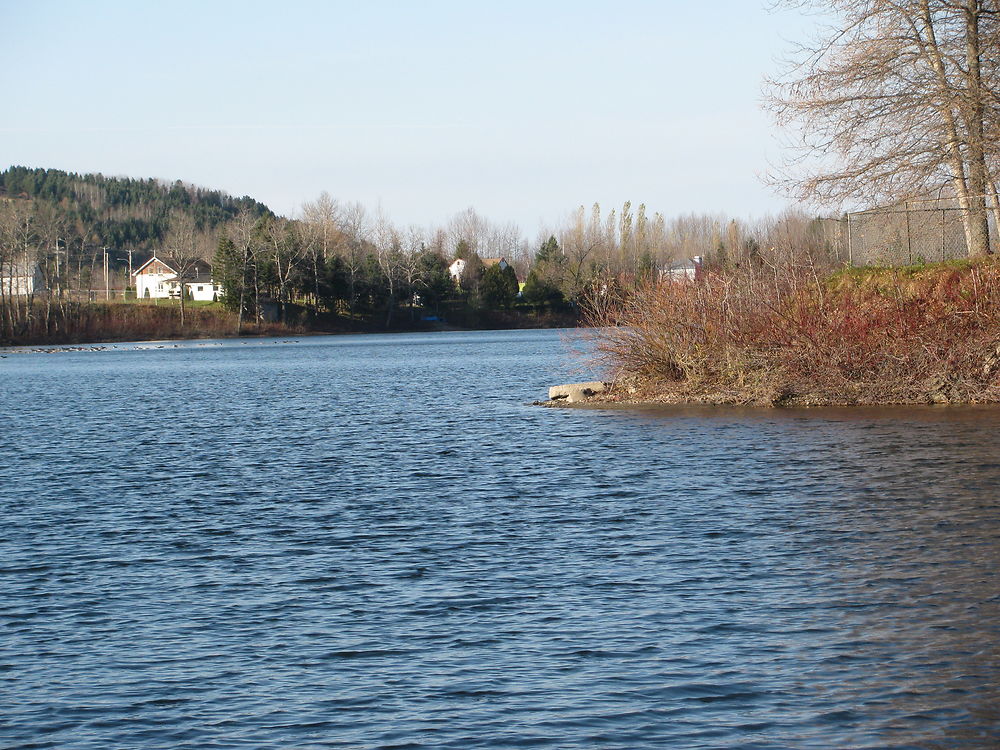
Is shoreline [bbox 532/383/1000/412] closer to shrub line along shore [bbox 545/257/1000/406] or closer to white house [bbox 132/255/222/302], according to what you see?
shrub line along shore [bbox 545/257/1000/406]

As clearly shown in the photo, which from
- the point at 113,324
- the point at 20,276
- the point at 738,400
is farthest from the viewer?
the point at 20,276

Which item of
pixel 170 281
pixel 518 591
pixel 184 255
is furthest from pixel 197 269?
pixel 518 591

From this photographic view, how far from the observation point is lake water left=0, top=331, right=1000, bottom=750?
8781 millimetres

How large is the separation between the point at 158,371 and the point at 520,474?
47758 millimetres

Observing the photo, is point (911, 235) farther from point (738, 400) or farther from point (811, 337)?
point (738, 400)

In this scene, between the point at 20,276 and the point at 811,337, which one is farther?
the point at 20,276

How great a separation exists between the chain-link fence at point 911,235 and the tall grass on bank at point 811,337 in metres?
2.98

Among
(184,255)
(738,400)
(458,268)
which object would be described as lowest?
(738,400)

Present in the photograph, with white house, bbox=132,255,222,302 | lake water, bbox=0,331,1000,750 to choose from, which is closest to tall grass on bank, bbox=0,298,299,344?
white house, bbox=132,255,222,302

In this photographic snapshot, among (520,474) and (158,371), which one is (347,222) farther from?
(520,474)

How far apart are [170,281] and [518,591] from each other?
144205 mm

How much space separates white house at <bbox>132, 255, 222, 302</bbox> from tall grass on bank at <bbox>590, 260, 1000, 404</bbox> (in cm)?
11649

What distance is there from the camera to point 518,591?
41.2 ft

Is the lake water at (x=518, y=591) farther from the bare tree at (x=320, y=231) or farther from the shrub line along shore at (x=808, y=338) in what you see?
the bare tree at (x=320, y=231)
